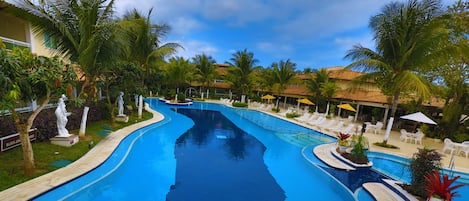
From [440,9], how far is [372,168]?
27.9 feet

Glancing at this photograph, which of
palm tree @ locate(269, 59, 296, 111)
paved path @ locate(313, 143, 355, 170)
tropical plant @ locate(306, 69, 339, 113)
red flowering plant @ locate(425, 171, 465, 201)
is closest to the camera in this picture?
red flowering plant @ locate(425, 171, 465, 201)

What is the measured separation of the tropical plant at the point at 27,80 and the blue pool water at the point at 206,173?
1.80 m

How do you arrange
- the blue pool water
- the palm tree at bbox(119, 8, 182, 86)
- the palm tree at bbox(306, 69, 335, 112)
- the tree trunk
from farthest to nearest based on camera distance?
the palm tree at bbox(306, 69, 335, 112)
the palm tree at bbox(119, 8, 182, 86)
the blue pool water
the tree trunk

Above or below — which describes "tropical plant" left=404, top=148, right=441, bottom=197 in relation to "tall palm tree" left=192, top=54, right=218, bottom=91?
below

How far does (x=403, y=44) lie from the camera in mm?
11375

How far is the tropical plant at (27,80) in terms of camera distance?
3.95m

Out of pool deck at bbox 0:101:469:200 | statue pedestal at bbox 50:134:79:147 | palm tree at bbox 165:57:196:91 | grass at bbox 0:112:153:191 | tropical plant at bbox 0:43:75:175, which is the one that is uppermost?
palm tree at bbox 165:57:196:91

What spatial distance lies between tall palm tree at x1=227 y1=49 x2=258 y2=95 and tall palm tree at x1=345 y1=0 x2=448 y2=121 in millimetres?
18061

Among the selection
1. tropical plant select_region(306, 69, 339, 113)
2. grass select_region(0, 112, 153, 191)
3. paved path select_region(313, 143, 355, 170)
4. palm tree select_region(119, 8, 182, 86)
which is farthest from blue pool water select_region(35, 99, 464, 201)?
tropical plant select_region(306, 69, 339, 113)

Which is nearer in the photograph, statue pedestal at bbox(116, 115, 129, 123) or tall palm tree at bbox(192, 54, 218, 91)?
statue pedestal at bbox(116, 115, 129, 123)

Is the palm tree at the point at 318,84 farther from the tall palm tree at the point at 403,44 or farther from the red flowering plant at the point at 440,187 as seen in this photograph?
the red flowering plant at the point at 440,187

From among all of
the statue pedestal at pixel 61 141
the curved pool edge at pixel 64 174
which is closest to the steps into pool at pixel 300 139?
the curved pool edge at pixel 64 174

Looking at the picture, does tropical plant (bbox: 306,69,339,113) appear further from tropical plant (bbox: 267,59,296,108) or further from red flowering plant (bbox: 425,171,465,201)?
red flowering plant (bbox: 425,171,465,201)

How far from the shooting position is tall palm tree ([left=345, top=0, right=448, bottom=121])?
1067 cm
